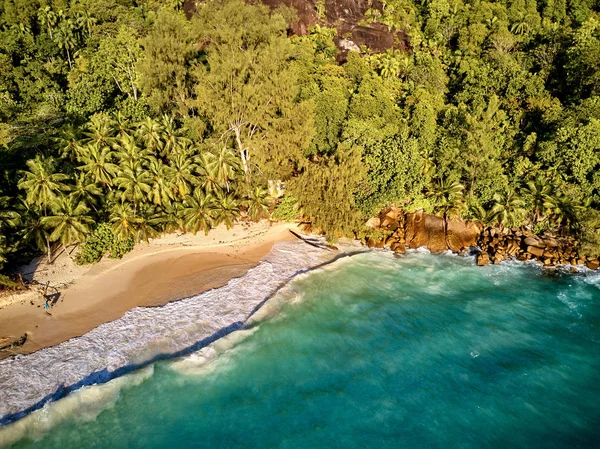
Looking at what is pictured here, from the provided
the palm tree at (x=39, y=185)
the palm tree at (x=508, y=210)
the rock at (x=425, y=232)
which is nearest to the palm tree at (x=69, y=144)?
the palm tree at (x=39, y=185)

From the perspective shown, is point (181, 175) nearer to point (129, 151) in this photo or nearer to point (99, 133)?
point (129, 151)

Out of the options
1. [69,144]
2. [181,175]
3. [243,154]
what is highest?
[69,144]

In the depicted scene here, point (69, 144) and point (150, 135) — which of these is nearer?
point (69, 144)

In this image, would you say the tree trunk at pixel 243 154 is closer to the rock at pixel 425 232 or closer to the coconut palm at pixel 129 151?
the coconut palm at pixel 129 151

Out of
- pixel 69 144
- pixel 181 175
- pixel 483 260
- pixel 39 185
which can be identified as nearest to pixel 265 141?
pixel 181 175

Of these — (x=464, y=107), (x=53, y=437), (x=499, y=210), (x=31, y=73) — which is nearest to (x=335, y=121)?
(x=464, y=107)
